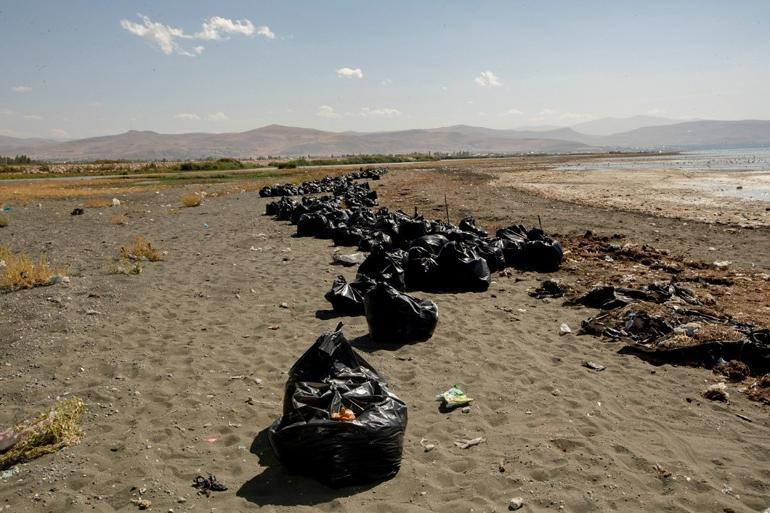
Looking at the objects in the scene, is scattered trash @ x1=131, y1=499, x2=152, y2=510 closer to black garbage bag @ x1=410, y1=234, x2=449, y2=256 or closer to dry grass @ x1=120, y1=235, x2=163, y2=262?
black garbage bag @ x1=410, y1=234, x2=449, y2=256

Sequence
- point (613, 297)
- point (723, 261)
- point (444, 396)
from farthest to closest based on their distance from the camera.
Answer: point (723, 261), point (613, 297), point (444, 396)

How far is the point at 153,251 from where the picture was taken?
955 cm

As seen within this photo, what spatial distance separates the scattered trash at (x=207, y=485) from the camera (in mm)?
3021

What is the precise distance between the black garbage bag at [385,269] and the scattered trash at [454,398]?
290cm

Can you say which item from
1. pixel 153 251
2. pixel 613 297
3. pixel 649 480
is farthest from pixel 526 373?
pixel 153 251

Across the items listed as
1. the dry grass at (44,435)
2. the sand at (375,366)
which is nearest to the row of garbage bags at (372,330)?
the sand at (375,366)

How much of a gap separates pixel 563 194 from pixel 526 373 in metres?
17.7

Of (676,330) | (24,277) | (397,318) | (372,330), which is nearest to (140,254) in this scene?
(24,277)

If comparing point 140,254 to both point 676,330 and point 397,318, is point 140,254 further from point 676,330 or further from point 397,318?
point 676,330

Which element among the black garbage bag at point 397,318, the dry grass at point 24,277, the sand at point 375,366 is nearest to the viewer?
the sand at point 375,366

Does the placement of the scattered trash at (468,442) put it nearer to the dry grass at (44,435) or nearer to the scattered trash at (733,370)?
the scattered trash at (733,370)

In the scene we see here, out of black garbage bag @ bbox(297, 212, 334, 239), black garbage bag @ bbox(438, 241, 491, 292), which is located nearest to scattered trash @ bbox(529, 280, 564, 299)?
black garbage bag @ bbox(438, 241, 491, 292)

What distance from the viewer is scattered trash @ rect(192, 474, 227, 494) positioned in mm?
3021

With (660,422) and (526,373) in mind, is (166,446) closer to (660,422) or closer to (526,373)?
(526,373)
